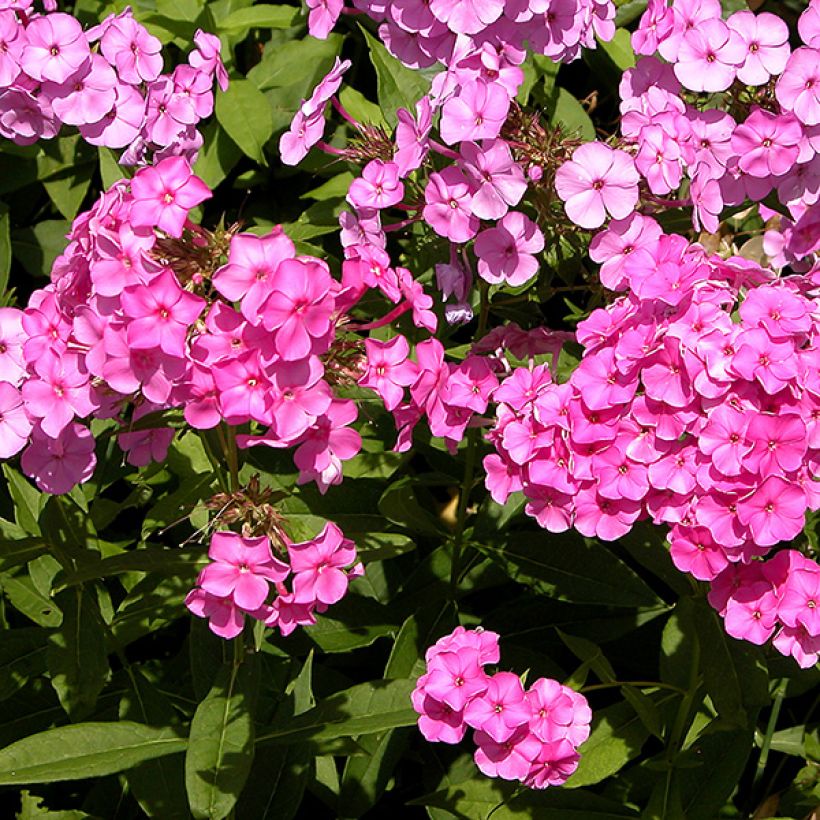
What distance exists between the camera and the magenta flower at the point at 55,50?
2.49 meters

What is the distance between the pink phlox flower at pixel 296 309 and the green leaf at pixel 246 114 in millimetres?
1310

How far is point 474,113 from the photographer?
Result: 217cm

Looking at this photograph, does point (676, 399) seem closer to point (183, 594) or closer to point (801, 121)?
point (801, 121)

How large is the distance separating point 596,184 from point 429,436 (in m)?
0.68

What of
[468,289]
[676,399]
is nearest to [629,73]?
[468,289]

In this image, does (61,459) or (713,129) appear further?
(713,129)

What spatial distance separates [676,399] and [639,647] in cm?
108

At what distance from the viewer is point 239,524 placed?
220cm

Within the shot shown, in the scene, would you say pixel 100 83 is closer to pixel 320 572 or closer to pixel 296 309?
pixel 296 309

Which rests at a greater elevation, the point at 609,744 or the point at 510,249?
the point at 510,249

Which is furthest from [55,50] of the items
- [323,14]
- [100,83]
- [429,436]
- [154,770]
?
[154,770]

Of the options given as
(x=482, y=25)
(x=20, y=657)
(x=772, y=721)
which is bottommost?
(x=20, y=657)

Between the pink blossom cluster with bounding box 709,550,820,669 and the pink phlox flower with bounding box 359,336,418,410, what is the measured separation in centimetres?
60

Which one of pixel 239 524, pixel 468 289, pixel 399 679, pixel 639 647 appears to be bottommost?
pixel 639 647
